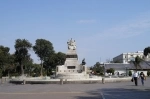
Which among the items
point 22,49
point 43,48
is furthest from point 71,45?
point 43,48

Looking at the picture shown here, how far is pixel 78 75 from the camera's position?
42719 millimetres

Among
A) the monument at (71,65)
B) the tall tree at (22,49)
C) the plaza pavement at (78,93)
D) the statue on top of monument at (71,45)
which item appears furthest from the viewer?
the tall tree at (22,49)

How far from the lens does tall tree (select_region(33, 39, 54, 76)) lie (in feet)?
316

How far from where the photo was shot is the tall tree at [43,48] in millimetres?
96250

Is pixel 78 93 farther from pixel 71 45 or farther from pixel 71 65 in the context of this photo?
pixel 71 45

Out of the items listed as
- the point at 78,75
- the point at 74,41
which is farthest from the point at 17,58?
the point at 78,75

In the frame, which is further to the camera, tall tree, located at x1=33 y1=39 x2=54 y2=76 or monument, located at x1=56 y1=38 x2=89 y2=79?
tall tree, located at x1=33 y1=39 x2=54 y2=76

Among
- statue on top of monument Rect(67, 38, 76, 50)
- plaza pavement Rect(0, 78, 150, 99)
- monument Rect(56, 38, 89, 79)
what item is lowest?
plaza pavement Rect(0, 78, 150, 99)

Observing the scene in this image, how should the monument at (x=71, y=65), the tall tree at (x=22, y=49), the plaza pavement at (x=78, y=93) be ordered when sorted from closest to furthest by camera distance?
the plaza pavement at (x=78, y=93), the monument at (x=71, y=65), the tall tree at (x=22, y=49)

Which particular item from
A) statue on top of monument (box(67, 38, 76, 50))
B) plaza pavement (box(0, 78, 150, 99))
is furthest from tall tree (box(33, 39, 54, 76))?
plaza pavement (box(0, 78, 150, 99))

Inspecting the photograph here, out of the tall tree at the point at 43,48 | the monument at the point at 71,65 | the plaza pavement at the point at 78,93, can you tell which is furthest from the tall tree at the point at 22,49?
the plaza pavement at the point at 78,93

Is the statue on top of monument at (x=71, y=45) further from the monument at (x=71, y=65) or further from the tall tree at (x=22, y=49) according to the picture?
the tall tree at (x=22, y=49)

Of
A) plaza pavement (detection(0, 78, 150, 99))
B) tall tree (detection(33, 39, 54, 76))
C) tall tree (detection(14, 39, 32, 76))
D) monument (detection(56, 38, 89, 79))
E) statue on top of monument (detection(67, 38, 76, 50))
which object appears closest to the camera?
plaza pavement (detection(0, 78, 150, 99))

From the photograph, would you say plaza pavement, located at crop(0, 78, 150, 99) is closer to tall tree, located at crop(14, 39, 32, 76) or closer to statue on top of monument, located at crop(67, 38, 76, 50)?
statue on top of monument, located at crop(67, 38, 76, 50)
